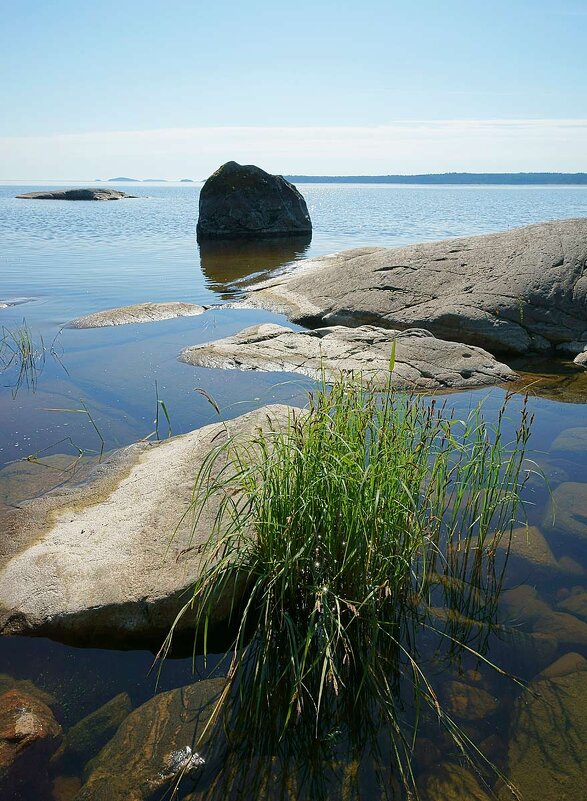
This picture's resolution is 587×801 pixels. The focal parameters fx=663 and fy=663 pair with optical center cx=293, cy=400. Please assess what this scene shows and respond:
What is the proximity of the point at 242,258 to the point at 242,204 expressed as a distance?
5329 mm

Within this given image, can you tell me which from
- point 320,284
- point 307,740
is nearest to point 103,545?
point 307,740

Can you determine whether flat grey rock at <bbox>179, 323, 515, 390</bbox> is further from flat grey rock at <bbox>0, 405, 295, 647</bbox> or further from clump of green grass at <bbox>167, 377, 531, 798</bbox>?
clump of green grass at <bbox>167, 377, 531, 798</bbox>

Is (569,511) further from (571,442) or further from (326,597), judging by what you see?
(326,597)

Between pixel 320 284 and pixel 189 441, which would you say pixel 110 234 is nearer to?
pixel 320 284

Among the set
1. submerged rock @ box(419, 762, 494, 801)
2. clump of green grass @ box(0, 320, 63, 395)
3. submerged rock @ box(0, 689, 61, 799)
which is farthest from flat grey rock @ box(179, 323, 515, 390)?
submerged rock @ box(0, 689, 61, 799)

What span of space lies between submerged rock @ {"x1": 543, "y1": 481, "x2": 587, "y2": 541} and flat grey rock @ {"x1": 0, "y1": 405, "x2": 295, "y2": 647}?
206cm

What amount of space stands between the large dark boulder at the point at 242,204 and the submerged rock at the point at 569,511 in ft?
69.6

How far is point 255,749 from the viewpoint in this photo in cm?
285

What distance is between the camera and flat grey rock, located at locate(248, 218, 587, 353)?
9.52m

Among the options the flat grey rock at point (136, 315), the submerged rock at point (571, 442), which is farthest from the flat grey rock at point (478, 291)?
the submerged rock at point (571, 442)

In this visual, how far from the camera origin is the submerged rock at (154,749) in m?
2.71

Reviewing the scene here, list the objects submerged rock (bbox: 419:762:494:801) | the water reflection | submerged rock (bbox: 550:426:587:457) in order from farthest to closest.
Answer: the water reflection < submerged rock (bbox: 550:426:587:457) < submerged rock (bbox: 419:762:494:801)

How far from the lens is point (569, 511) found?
4.89 m

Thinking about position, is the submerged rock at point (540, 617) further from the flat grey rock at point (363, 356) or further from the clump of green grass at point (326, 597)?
the flat grey rock at point (363, 356)
